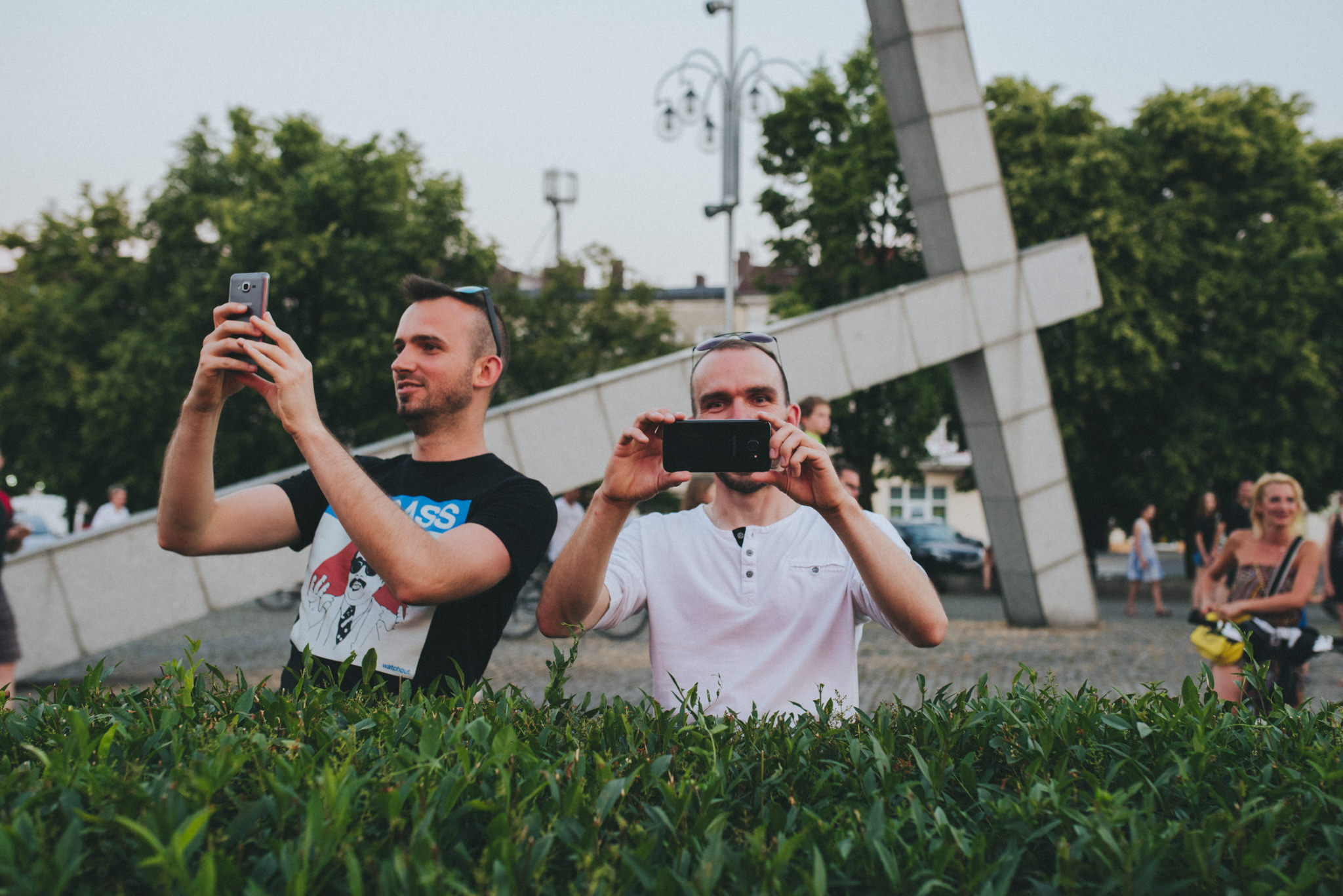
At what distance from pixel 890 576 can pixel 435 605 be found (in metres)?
1.00

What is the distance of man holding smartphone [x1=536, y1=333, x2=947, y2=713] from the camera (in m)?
2.17

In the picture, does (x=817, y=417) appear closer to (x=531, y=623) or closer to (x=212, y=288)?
(x=531, y=623)

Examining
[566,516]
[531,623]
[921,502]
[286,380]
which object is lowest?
[921,502]

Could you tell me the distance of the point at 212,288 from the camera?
2341cm

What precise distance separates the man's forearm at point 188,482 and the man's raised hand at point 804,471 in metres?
1.22

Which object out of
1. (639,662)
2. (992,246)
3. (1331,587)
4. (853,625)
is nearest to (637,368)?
(639,662)

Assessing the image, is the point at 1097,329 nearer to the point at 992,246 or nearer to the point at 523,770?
the point at 992,246

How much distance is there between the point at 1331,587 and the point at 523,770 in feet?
30.2

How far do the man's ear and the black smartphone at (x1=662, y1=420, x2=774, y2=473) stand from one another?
2.19 ft

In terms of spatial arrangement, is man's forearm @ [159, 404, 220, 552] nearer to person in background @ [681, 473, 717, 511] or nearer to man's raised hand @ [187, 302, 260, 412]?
man's raised hand @ [187, 302, 260, 412]

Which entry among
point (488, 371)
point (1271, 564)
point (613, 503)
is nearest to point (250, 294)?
point (488, 371)

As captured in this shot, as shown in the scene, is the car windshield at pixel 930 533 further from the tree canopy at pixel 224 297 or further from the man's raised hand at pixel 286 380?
the man's raised hand at pixel 286 380

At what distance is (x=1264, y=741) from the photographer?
1767 mm

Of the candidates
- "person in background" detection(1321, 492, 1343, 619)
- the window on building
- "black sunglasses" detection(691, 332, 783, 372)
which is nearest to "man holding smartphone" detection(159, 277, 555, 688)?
"black sunglasses" detection(691, 332, 783, 372)
